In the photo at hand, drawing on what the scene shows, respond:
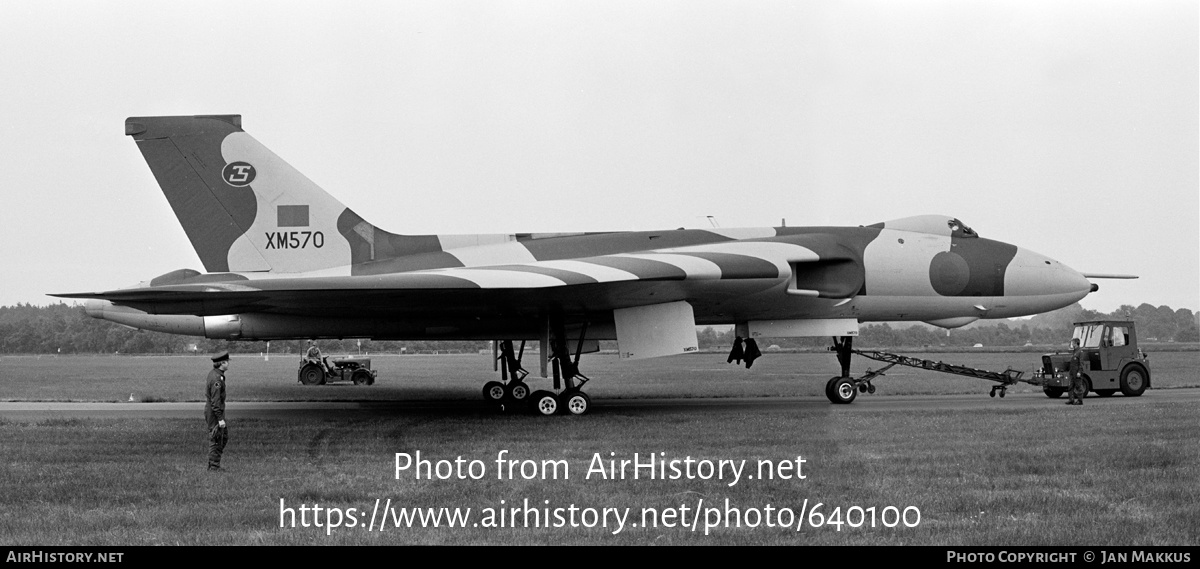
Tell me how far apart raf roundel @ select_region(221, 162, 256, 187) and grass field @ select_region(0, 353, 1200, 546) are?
3472 mm

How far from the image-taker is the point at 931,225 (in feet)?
50.4

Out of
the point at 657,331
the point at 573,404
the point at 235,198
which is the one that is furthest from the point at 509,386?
the point at 235,198

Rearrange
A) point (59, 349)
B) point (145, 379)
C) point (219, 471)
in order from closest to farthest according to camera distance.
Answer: point (219, 471)
point (145, 379)
point (59, 349)

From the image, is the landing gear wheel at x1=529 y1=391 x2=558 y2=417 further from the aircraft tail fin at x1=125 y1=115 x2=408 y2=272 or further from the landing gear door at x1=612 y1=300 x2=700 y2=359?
the aircraft tail fin at x1=125 y1=115 x2=408 y2=272

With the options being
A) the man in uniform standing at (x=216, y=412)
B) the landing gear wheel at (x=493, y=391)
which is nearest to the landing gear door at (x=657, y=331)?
the landing gear wheel at (x=493, y=391)

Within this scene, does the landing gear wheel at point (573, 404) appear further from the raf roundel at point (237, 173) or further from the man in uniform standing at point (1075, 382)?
the man in uniform standing at point (1075, 382)

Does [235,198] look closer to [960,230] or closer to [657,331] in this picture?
[657,331]

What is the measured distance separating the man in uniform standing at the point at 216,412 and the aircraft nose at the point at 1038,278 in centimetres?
1174

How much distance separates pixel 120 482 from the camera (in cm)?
782

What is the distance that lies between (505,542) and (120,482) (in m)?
3.99

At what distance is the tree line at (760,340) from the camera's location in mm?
18516

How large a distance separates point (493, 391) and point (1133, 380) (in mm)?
10867

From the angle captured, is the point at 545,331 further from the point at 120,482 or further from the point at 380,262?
the point at 120,482
